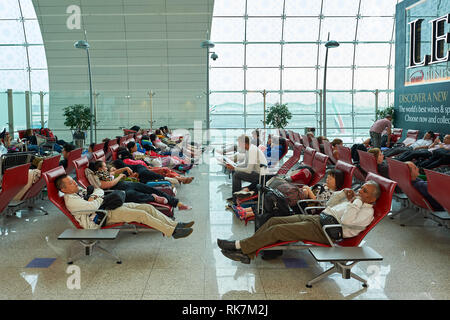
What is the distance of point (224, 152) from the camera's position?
40.3 feet

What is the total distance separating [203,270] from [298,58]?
1768 cm

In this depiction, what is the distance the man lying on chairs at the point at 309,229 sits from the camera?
158 inches

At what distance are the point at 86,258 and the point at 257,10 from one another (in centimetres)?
1763

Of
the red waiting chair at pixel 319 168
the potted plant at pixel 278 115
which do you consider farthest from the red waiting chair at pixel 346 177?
the potted plant at pixel 278 115

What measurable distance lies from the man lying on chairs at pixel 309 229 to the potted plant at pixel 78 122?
1495cm

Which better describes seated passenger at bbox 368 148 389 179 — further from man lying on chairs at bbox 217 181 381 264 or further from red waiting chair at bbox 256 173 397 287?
man lying on chairs at bbox 217 181 381 264

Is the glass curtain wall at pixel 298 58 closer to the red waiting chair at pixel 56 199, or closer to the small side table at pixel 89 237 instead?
the red waiting chair at pixel 56 199

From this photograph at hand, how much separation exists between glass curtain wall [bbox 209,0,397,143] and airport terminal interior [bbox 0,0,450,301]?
70mm

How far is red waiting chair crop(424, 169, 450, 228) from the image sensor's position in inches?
182

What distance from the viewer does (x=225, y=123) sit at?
20922 millimetres

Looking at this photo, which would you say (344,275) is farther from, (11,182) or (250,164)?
(11,182)

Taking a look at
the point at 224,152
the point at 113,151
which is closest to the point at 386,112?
the point at 224,152

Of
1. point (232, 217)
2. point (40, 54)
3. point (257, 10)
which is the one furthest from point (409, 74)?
point (40, 54)
